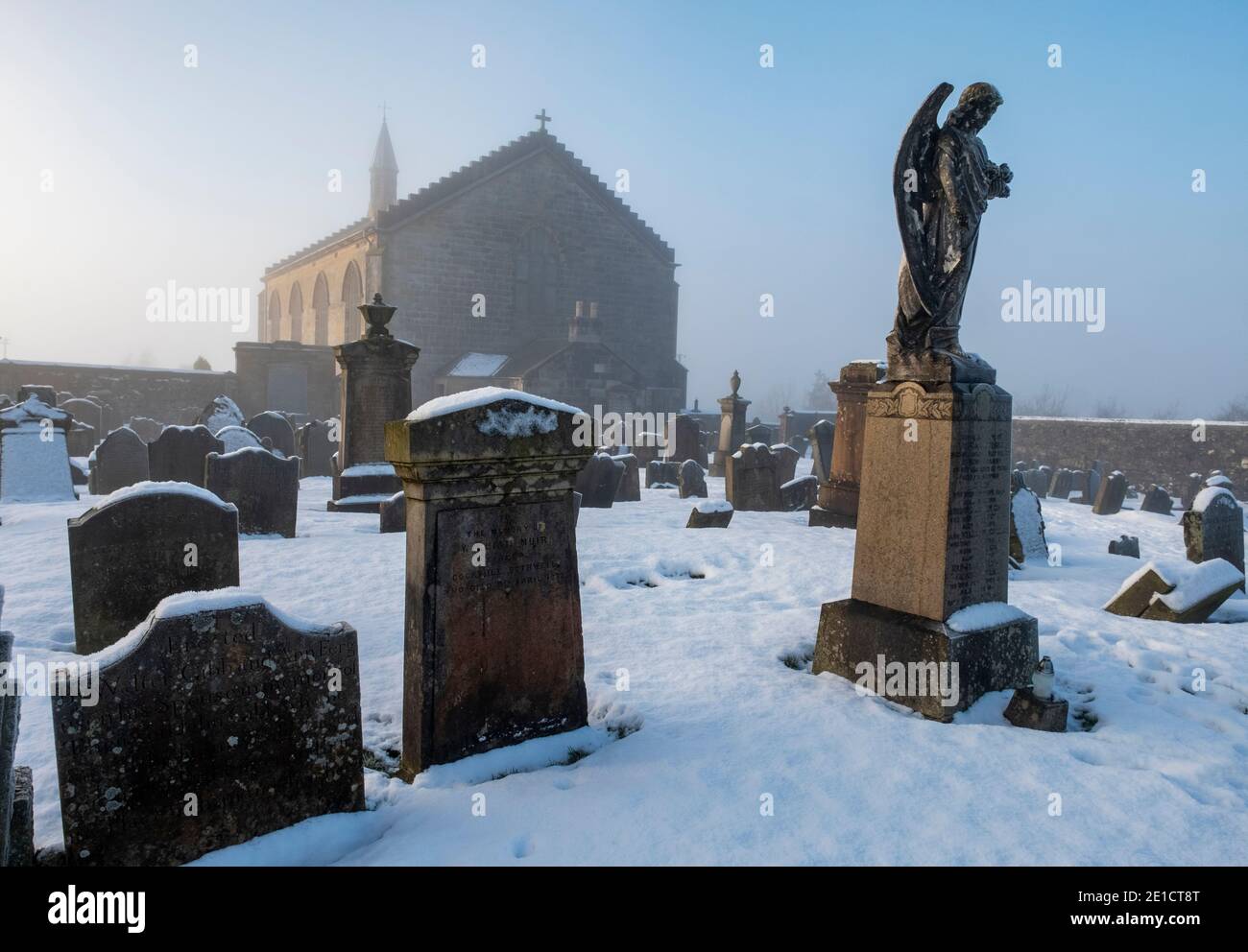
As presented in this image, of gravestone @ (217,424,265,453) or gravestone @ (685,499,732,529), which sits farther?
gravestone @ (217,424,265,453)

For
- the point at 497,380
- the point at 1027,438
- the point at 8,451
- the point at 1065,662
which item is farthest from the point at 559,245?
the point at 1065,662

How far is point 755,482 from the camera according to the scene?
12.5 meters

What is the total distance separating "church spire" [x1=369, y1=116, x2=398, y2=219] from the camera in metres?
42.6

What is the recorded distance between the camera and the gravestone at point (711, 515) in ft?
32.5

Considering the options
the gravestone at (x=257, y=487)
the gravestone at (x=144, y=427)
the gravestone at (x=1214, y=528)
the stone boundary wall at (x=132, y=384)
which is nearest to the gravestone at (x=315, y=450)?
the gravestone at (x=144, y=427)

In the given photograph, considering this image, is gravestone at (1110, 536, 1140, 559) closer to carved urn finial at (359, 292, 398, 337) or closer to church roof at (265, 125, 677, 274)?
carved urn finial at (359, 292, 398, 337)

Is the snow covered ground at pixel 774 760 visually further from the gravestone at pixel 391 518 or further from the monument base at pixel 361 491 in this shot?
the monument base at pixel 361 491

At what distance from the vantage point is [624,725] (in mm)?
3846

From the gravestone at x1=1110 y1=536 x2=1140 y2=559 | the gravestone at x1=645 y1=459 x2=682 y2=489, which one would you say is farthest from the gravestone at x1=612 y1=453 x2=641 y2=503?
the gravestone at x1=1110 y1=536 x2=1140 y2=559

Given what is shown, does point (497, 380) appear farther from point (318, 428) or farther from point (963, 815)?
point (963, 815)

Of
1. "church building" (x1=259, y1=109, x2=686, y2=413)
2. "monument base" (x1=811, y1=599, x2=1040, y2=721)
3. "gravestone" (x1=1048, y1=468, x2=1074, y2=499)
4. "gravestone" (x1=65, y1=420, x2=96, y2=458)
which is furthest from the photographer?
"church building" (x1=259, y1=109, x2=686, y2=413)

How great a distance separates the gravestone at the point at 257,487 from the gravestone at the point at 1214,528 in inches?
405

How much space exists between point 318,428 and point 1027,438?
24555mm

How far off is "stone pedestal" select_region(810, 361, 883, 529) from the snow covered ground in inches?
162
